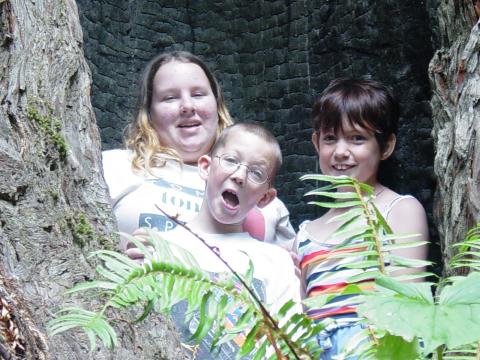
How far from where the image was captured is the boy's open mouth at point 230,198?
5.54 ft

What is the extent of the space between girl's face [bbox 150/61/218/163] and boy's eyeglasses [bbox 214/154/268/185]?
35 centimetres

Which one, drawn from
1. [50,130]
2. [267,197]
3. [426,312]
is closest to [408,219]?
[267,197]

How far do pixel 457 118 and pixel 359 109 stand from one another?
0.25m

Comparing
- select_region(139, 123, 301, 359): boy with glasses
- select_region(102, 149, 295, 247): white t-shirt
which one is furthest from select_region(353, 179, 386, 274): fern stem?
select_region(102, 149, 295, 247): white t-shirt

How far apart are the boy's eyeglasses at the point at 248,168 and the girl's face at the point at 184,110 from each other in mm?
349

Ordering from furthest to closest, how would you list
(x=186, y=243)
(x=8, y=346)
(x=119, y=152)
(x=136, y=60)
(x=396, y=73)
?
(x=136, y=60), (x=396, y=73), (x=119, y=152), (x=186, y=243), (x=8, y=346)

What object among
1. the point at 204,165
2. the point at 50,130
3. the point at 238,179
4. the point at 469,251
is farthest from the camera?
the point at 204,165

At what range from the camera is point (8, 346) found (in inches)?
31.1

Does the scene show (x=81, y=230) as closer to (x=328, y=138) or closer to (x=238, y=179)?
(x=238, y=179)

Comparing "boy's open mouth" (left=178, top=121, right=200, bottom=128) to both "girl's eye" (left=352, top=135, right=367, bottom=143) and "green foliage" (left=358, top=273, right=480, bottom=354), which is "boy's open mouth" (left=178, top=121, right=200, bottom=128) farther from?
"green foliage" (left=358, top=273, right=480, bottom=354)

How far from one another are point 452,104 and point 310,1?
1.31 m

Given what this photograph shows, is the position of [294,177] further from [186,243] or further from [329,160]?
[186,243]

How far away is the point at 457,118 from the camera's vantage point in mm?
1932

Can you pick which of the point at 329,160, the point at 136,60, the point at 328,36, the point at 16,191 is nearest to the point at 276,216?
the point at 329,160
